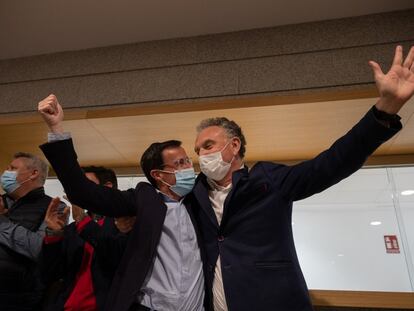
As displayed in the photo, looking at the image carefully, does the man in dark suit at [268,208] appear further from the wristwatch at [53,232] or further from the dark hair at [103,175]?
the dark hair at [103,175]

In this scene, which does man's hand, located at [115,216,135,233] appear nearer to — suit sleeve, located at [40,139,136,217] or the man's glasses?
suit sleeve, located at [40,139,136,217]

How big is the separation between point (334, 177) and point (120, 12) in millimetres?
1601

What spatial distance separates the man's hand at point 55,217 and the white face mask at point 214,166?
585 mm

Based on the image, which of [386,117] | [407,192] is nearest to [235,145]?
[386,117]

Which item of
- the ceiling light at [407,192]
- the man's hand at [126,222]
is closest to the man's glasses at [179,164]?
the man's hand at [126,222]

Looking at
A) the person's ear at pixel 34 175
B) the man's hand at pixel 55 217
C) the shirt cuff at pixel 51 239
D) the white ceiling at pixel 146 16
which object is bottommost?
the shirt cuff at pixel 51 239

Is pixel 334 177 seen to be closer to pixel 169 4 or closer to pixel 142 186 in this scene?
pixel 142 186

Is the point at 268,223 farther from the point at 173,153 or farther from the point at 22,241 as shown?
the point at 22,241

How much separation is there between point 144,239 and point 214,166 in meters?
0.38

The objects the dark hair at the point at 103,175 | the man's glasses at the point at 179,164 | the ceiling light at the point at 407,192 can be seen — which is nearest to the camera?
the man's glasses at the point at 179,164

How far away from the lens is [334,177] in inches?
42.7

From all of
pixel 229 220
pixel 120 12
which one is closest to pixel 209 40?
pixel 120 12

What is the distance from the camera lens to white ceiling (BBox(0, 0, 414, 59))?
201cm

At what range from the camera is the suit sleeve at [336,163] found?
978 mm
